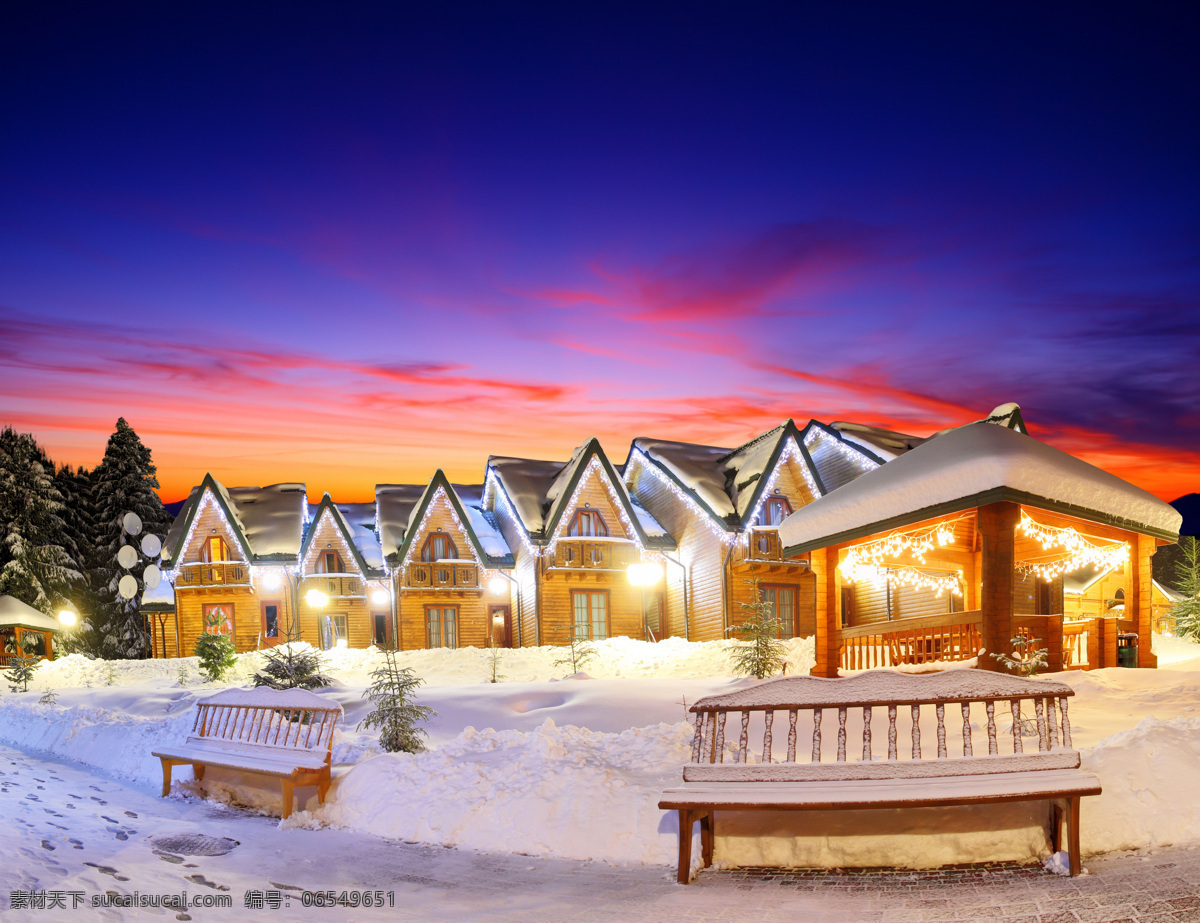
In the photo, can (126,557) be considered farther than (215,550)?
Yes

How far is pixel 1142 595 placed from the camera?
16406 mm

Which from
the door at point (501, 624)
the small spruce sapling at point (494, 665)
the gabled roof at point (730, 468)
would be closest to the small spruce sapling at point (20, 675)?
the small spruce sapling at point (494, 665)

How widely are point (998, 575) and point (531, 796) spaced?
758 cm

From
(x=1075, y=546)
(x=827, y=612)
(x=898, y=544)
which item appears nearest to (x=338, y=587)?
(x=827, y=612)

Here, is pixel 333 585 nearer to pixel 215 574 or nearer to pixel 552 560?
pixel 215 574

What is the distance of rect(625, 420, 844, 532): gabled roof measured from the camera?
3070cm

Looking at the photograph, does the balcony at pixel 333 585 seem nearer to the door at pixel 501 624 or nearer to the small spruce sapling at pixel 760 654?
the door at pixel 501 624

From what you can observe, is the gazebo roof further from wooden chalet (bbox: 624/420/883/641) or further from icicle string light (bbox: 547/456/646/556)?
wooden chalet (bbox: 624/420/883/641)

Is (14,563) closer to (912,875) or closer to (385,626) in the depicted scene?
(385,626)

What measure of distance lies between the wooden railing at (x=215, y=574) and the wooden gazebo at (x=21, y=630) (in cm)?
832

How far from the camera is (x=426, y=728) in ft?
49.9

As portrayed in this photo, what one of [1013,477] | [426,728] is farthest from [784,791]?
[426,728]

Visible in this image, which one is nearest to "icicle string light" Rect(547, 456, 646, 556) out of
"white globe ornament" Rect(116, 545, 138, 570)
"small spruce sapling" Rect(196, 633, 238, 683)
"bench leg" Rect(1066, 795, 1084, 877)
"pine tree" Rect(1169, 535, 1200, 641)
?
"small spruce sapling" Rect(196, 633, 238, 683)

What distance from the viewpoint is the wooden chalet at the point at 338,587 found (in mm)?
33719
